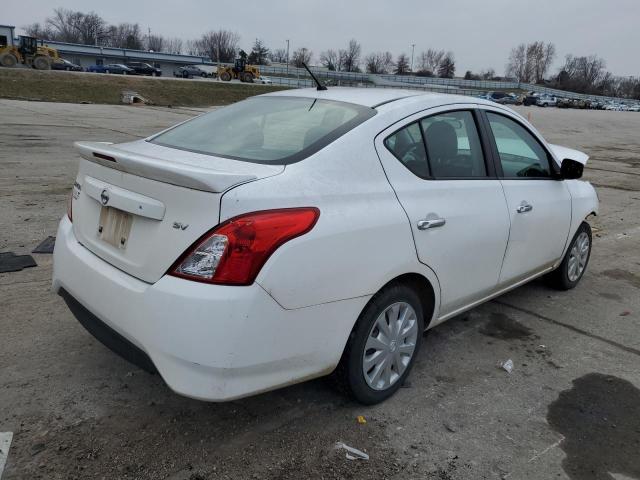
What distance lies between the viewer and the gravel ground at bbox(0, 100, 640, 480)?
2.50m

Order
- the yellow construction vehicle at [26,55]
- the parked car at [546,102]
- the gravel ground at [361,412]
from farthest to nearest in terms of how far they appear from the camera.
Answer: the parked car at [546,102]
the yellow construction vehicle at [26,55]
the gravel ground at [361,412]

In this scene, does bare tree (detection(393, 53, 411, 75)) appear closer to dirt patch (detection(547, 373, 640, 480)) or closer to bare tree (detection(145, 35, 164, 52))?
bare tree (detection(145, 35, 164, 52))

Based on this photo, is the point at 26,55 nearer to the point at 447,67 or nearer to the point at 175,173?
the point at 175,173

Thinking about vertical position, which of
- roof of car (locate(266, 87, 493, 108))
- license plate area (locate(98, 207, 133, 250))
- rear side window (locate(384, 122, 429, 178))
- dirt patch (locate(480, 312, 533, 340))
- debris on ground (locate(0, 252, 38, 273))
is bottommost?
debris on ground (locate(0, 252, 38, 273))

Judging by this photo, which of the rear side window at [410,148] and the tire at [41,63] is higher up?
the rear side window at [410,148]

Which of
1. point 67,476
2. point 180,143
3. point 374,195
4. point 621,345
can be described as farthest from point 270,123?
point 621,345

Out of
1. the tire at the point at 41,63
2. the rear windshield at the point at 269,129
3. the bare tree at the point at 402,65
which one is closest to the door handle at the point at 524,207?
the rear windshield at the point at 269,129

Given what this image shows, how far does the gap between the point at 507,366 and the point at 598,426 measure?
2.20 ft

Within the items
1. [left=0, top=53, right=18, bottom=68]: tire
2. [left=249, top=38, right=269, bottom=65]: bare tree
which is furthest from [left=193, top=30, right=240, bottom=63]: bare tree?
[left=0, top=53, right=18, bottom=68]: tire

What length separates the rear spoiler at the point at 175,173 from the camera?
88.0 inches

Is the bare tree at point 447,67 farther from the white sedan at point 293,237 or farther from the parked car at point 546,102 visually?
the white sedan at point 293,237

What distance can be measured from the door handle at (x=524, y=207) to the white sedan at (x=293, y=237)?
31 millimetres

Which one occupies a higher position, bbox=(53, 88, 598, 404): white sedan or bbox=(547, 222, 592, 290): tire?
bbox=(53, 88, 598, 404): white sedan

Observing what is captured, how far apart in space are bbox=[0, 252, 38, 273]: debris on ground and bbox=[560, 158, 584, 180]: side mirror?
4452 millimetres
